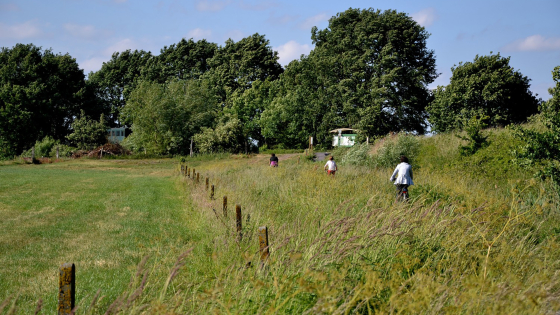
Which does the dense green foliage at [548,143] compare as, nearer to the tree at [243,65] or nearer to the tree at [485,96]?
the tree at [485,96]

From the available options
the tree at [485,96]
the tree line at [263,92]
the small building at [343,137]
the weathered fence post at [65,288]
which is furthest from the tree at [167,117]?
the weathered fence post at [65,288]

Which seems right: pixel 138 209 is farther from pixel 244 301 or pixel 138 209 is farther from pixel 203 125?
pixel 203 125

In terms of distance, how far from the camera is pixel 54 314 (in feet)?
14.4

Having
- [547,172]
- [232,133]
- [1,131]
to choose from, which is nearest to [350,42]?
[232,133]

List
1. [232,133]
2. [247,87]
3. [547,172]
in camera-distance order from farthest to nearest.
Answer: [247,87] < [232,133] < [547,172]

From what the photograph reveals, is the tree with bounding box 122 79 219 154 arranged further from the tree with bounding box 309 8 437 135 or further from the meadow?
the meadow

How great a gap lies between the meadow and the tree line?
17513mm

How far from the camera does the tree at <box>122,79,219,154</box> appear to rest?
147 ft

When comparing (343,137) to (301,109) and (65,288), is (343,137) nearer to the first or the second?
(301,109)

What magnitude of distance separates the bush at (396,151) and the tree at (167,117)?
29.0 metres

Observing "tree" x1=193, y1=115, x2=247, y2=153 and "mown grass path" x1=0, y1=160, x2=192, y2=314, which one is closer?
"mown grass path" x1=0, y1=160, x2=192, y2=314

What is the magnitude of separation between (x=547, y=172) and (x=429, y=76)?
32495 millimetres

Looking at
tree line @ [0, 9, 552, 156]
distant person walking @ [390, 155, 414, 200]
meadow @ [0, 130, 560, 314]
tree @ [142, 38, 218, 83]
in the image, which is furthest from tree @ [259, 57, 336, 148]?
distant person walking @ [390, 155, 414, 200]

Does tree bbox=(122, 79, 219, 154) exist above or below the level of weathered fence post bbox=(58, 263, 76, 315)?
above
